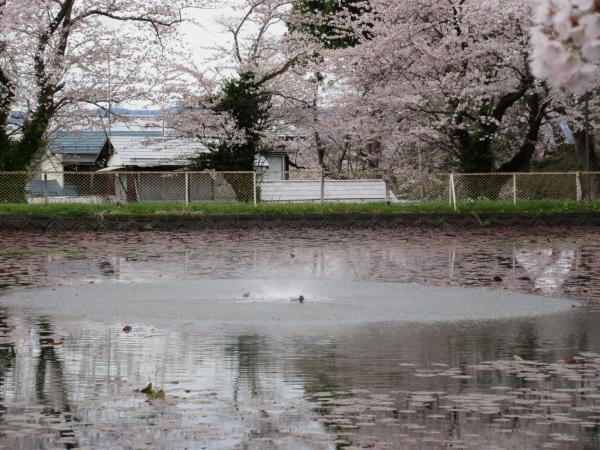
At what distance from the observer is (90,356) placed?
8.69m

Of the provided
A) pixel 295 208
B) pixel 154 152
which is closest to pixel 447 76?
pixel 295 208

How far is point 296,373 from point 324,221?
22.1 metres

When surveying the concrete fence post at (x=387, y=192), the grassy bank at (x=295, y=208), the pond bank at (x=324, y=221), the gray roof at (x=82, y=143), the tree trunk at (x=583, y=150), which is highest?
the gray roof at (x=82, y=143)

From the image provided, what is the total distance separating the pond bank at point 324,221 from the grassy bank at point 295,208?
0.29m

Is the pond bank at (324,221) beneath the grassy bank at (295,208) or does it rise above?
beneath

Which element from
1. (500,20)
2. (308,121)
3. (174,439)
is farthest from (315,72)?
(174,439)

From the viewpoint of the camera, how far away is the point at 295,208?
31.1 metres

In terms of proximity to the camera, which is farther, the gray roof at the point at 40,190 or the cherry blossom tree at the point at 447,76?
the gray roof at the point at 40,190

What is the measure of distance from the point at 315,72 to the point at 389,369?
34391mm

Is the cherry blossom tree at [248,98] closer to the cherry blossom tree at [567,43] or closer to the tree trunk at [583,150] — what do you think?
the tree trunk at [583,150]

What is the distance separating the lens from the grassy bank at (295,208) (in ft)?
97.0

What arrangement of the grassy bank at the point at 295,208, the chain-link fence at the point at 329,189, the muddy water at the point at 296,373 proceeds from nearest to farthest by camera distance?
1. the muddy water at the point at 296,373
2. the grassy bank at the point at 295,208
3. the chain-link fence at the point at 329,189

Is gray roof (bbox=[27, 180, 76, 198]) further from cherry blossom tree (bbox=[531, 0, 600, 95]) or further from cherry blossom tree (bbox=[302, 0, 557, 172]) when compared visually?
cherry blossom tree (bbox=[531, 0, 600, 95])

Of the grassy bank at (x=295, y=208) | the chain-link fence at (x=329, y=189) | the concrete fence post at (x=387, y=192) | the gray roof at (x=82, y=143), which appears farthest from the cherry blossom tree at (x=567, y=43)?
the gray roof at (x=82, y=143)
